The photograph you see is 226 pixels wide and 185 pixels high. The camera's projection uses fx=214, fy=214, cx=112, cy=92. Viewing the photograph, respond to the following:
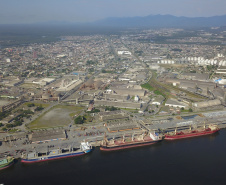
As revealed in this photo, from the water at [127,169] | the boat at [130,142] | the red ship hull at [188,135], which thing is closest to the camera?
the water at [127,169]

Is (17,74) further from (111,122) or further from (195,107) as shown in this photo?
(195,107)

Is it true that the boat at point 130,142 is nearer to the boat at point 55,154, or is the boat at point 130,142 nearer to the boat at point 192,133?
the boat at point 192,133

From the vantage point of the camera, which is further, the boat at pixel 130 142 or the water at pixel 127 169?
the boat at pixel 130 142

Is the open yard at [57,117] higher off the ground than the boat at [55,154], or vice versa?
the open yard at [57,117]

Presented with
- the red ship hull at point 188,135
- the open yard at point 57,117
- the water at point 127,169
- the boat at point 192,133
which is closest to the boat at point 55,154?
the water at point 127,169

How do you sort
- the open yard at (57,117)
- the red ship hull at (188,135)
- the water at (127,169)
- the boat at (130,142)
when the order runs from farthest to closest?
the open yard at (57,117) < the red ship hull at (188,135) < the boat at (130,142) < the water at (127,169)

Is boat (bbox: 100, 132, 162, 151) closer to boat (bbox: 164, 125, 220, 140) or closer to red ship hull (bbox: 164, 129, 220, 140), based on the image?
red ship hull (bbox: 164, 129, 220, 140)
